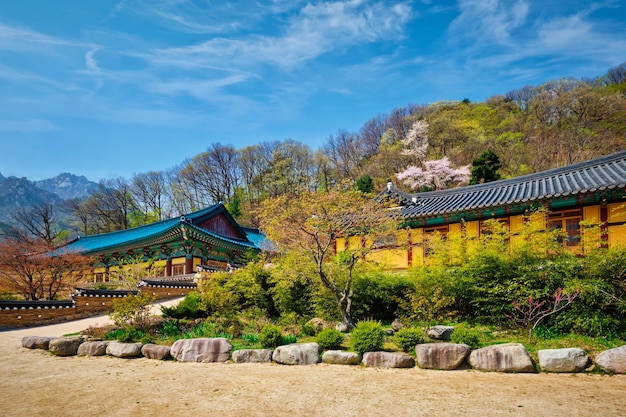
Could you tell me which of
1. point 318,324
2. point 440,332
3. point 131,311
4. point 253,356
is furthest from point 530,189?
point 131,311

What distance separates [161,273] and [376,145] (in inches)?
1266

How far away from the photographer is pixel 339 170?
1850 inches

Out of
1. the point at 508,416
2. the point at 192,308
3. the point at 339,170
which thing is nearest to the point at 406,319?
the point at 508,416

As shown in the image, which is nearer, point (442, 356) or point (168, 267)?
point (442, 356)

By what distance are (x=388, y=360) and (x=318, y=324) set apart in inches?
141

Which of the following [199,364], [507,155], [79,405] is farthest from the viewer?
[507,155]

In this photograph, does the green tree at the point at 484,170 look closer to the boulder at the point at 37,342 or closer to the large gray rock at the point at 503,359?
the large gray rock at the point at 503,359

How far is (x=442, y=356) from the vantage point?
7234 mm

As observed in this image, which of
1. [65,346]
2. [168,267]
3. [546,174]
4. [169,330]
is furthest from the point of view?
[168,267]

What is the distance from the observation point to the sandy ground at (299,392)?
5273 millimetres

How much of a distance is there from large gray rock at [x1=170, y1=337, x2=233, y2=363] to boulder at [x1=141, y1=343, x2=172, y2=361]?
0.14 m

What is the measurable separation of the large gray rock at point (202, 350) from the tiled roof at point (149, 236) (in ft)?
45.9

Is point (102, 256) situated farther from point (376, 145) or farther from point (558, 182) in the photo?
point (376, 145)

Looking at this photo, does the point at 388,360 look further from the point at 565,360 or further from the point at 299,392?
the point at 565,360
